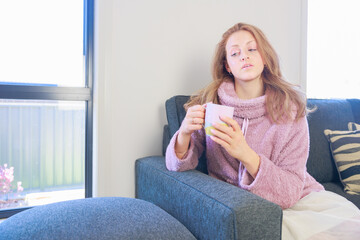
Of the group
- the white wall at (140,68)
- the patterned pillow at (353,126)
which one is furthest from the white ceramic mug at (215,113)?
the patterned pillow at (353,126)

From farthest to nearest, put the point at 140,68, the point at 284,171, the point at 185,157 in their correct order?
1. the point at 140,68
2. the point at 185,157
3. the point at 284,171

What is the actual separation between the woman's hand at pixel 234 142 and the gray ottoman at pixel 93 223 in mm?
300

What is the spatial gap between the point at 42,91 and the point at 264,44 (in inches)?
43.9

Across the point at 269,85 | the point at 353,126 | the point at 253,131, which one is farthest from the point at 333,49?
the point at 253,131

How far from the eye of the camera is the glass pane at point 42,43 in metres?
1.51

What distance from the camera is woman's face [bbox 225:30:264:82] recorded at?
121 centimetres

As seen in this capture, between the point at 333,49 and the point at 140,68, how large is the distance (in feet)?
5.76

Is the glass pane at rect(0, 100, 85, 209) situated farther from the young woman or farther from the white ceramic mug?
the white ceramic mug

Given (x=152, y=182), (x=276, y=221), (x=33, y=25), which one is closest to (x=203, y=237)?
(x=276, y=221)

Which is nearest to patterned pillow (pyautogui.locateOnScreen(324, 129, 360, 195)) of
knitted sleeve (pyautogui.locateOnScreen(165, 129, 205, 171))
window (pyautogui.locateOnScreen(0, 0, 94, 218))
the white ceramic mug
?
knitted sleeve (pyautogui.locateOnScreen(165, 129, 205, 171))

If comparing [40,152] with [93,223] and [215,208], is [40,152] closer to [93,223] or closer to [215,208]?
[93,223]

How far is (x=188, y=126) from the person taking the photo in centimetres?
108

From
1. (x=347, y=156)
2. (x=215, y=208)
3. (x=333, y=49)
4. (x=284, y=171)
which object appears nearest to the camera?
(x=215, y=208)

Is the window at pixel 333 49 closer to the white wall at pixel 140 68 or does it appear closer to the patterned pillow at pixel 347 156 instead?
the patterned pillow at pixel 347 156
